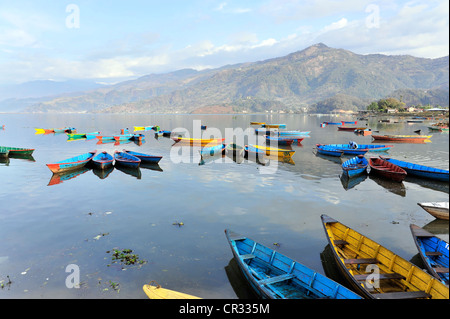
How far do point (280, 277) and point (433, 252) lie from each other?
26.1 ft

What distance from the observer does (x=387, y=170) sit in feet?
98.0

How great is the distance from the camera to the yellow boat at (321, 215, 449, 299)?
976cm

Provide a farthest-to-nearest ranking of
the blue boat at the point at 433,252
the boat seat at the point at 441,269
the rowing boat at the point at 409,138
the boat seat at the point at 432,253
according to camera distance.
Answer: the rowing boat at the point at 409,138 → the boat seat at the point at 432,253 → the blue boat at the point at 433,252 → the boat seat at the point at 441,269

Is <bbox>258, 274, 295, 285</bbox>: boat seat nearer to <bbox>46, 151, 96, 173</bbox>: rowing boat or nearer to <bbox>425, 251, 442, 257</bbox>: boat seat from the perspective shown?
<bbox>425, 251, 442, 257</bbox>: boat seat

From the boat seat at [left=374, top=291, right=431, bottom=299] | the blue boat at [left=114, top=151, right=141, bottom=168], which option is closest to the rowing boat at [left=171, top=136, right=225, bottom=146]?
the blue boat at [left=114, top=151, right=141, bottom=168]

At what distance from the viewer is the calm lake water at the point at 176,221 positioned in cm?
1296

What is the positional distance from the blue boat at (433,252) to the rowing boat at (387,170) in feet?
56.2

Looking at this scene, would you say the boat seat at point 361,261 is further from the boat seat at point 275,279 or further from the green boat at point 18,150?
the green boat at point 18,150

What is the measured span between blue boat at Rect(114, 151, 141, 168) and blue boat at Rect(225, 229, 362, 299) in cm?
2416

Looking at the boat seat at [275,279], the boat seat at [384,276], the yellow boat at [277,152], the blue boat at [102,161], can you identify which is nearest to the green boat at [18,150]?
the blue boat at [102,161]

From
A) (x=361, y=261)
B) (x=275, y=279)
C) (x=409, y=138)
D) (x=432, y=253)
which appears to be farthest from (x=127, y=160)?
(x=409, y=138)

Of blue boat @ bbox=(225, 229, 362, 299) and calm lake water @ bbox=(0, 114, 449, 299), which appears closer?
blue boat @ bbox=(225, 229, 362, 299)

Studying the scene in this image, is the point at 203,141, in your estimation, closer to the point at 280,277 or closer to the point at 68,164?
the point at 68,164
